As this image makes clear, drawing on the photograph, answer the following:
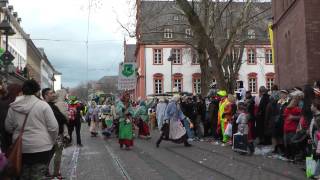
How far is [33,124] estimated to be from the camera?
22.4 ft

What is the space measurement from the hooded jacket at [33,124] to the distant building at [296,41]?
18.3 meters

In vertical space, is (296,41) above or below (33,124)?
above

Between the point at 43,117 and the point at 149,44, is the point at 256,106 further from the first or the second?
the point at 149,44

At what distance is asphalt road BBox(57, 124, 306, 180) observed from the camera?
10.9m

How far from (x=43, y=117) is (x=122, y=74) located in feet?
52.0

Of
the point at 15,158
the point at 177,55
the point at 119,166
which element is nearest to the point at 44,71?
the point at 177,55

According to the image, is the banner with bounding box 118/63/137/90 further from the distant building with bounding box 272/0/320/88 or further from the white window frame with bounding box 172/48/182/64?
the white window frame with bounding box 172/48/182/64

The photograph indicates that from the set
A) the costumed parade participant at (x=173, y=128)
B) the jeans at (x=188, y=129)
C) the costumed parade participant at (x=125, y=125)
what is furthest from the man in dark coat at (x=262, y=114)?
the jeans at (x=188, y=129)

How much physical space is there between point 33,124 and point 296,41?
69.0ft

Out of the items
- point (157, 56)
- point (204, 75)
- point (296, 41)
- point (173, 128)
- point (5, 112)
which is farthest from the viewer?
point (157, 56)

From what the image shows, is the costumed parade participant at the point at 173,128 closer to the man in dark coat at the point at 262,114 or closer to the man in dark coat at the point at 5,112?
the man in dark coat at the point at 262,114

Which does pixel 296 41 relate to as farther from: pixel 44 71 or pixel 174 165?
pixel 44 71

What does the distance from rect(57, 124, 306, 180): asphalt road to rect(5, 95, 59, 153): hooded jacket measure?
4142mm

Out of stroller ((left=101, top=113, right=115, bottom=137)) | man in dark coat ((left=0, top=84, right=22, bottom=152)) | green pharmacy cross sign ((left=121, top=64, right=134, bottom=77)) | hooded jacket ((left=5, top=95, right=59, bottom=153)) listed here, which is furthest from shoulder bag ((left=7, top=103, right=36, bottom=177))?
stroller ((left=101, top=113, right=115, bottom=137))
